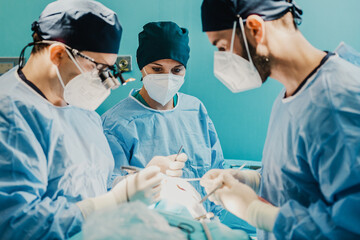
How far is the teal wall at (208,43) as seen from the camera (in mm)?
2508

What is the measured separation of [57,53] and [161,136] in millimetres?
979

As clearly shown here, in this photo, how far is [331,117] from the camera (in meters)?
0.98

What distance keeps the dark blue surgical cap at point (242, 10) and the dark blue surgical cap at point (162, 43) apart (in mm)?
817

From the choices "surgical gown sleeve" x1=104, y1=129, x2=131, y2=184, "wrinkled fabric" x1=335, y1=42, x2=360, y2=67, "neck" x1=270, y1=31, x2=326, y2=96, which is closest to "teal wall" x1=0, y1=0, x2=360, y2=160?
"surgical gown sleeve" x1=104, y1=129, x2=131, y2=184

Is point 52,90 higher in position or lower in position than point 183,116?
higher

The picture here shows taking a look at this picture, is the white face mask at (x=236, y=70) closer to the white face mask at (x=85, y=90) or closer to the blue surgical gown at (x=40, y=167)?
the white face mask at (x=85, y=90)

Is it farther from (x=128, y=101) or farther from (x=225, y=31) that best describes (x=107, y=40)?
(x=128, y=101)

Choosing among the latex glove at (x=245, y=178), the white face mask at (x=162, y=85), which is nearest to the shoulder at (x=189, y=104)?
the white face mask at (x=162, y=85)

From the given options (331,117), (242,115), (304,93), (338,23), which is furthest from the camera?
(242,115)

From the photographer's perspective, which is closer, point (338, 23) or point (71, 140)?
point (71, 140)

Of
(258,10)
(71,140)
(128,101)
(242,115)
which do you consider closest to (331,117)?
(258,10)

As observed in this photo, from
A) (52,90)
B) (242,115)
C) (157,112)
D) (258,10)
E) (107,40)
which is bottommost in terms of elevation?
(242,115)

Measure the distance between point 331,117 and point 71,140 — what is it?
1091 mm

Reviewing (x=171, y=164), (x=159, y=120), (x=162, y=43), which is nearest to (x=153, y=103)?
(x=159, y=120)
